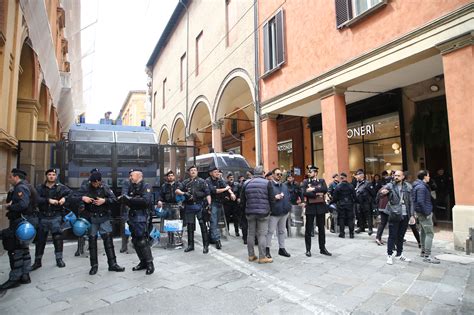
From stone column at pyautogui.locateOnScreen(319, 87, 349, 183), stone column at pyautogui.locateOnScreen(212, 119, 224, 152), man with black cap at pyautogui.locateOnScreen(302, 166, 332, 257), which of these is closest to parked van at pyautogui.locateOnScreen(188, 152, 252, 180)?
stone column at pyautogui.locateOnScreen(319, 87, 349, 183)

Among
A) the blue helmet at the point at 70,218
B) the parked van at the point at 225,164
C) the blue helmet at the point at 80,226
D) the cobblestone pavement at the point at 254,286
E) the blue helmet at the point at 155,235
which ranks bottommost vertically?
the cobblestone pavement at the point at 254,286

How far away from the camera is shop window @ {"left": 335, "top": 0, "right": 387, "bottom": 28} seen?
9.03 m

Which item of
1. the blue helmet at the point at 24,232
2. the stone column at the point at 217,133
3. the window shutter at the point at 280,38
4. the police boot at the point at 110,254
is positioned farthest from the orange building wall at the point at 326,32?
the blue helmet at the point at 24,232

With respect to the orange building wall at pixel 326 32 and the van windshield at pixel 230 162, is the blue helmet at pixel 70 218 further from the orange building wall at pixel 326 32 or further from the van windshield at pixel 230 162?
the orange building wall at pixel 326 32

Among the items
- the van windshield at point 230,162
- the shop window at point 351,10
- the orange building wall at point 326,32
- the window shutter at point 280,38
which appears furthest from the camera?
the van windshield at point 230,162

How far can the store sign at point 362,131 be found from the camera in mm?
12344

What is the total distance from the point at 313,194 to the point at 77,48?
17800 mm

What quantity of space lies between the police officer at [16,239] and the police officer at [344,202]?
6.77 meters

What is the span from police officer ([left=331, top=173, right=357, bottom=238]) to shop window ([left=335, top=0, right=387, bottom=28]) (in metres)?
4.65

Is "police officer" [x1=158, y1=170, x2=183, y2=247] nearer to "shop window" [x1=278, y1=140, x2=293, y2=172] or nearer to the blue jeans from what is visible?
the blue jeans

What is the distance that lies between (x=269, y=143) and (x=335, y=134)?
3.95 m

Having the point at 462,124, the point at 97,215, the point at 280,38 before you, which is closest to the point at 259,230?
the point at 97,215

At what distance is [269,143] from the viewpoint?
1362 centimetres

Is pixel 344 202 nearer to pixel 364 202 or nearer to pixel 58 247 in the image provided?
pixel 364 202
